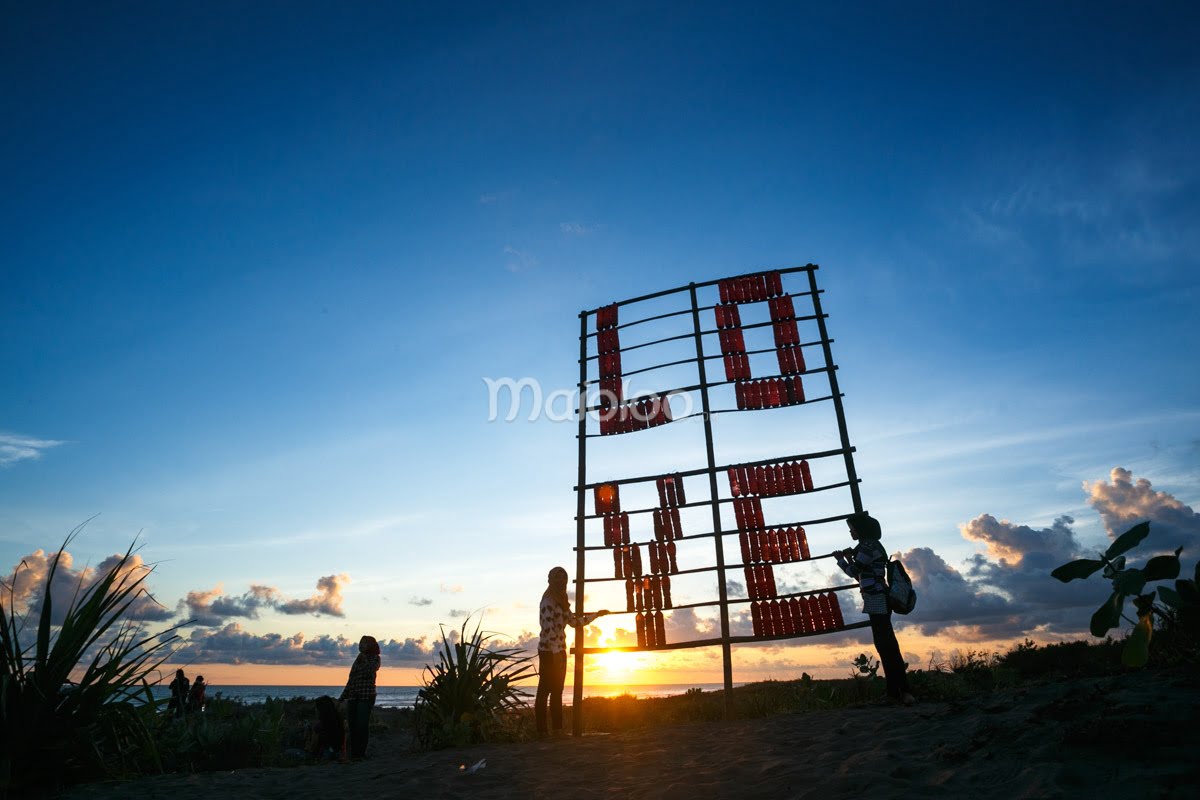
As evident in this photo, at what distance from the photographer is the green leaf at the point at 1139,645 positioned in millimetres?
5468

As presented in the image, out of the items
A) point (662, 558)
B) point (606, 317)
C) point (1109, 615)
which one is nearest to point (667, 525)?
point (662, 558)

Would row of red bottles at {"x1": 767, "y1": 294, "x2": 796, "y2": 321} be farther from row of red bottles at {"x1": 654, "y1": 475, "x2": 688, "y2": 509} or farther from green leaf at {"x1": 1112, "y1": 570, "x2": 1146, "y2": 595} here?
green leaf at {"x1": 1112, "y1": 570, "x2": 1146, "y2": 595}

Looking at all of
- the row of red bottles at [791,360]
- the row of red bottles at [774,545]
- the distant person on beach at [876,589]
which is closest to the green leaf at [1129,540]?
the distant person on beach at [876,589]

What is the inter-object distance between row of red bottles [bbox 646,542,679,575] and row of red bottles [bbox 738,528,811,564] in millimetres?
1257

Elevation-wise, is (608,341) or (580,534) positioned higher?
(608,341)

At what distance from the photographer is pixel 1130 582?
5523 mm

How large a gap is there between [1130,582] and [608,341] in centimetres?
1004

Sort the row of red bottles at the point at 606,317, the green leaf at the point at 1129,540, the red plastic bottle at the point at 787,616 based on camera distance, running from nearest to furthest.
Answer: the green leaf at the point at 1129,540 → the red plastic bottle at the point at 787,616 → the row of red bottles at the point at 606,317

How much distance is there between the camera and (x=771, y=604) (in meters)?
11.6

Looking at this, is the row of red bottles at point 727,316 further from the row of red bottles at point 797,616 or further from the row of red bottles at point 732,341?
the row of red bottles at point 797,616

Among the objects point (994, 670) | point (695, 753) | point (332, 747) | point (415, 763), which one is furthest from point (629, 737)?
point (994, 670)

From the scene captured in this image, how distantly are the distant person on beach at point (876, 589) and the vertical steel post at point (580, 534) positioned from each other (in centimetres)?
458

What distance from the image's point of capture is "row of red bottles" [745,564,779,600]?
38.2 feet

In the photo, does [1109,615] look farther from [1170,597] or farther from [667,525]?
[667,525]
